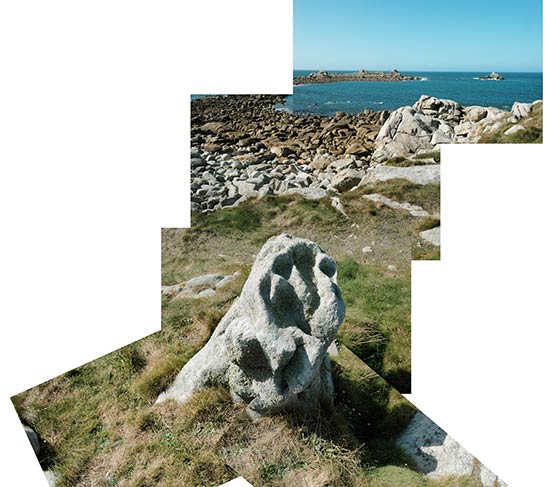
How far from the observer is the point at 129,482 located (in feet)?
21.4

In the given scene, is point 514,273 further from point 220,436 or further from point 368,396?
point 220,436

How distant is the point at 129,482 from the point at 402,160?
5.39 meters

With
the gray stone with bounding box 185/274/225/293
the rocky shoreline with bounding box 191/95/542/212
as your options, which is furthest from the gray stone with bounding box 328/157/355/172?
the gray stone with bounding box 185/274/225/293

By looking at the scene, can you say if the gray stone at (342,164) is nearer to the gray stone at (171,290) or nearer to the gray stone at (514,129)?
the gray stone at (514,129)

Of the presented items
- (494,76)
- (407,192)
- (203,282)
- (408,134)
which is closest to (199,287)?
(203,282)

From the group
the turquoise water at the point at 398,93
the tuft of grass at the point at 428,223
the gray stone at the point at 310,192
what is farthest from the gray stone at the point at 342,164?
the tuft of grass at the point at 428,223

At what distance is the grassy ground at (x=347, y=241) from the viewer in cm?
826

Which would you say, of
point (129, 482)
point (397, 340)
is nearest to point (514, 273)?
point (397, 340)

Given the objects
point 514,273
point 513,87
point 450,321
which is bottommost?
point 450,321

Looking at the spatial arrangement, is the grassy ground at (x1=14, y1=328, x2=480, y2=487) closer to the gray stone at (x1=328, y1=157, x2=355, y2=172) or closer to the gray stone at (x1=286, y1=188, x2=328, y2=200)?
the gray stone at (x1=286, y1=188, x2=328, y2=200)

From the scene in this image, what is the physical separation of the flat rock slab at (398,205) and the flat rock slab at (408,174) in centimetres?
23

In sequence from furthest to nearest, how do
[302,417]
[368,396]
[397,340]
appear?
[397,340]
[368,396]
[302,417]

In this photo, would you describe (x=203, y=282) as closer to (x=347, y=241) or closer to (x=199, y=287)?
(x=199, y=287)

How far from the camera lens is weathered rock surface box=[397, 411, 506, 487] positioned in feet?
21.1
